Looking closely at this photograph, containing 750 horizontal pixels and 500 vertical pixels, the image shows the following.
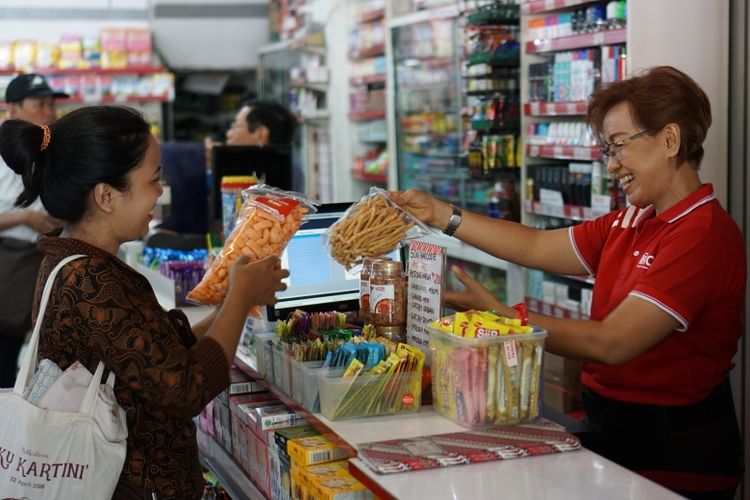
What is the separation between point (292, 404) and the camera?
7.95 ft

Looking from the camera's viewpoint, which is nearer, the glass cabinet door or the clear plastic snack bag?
the clear plastic snack bag

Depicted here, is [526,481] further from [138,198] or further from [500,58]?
[500,58]

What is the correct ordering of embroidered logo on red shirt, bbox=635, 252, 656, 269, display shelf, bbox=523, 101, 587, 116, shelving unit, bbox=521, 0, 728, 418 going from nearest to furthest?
embroidered logo on red shirt, bbox=635, 252, 656, 269, shelving unit, bbox=521, 0, 728, 418, display shelf, bbox=523, 101, 587, 116

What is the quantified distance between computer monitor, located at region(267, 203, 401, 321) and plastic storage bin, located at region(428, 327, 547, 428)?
2.81 ft

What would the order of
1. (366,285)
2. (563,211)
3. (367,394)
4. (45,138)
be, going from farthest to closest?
(563,211)
(366,285)
(367,394)
(45,138)

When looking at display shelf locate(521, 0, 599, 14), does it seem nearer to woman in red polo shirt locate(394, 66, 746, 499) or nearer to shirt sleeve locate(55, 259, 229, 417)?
woman in red polo shirt locate(394, 66, 746, 499)

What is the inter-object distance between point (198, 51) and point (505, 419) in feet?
27.9

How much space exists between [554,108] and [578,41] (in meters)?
0.40

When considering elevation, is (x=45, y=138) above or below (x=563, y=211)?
above

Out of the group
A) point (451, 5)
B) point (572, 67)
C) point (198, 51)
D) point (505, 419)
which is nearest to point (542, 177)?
point (572, 67)

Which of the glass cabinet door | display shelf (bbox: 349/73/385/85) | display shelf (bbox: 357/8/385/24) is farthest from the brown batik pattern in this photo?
display shelf (bbox: 357/8/385/24)

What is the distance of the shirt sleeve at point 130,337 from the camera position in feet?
6.51

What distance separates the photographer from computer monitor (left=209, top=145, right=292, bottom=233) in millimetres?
4750

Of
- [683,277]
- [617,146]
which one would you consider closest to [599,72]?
[617,146]
